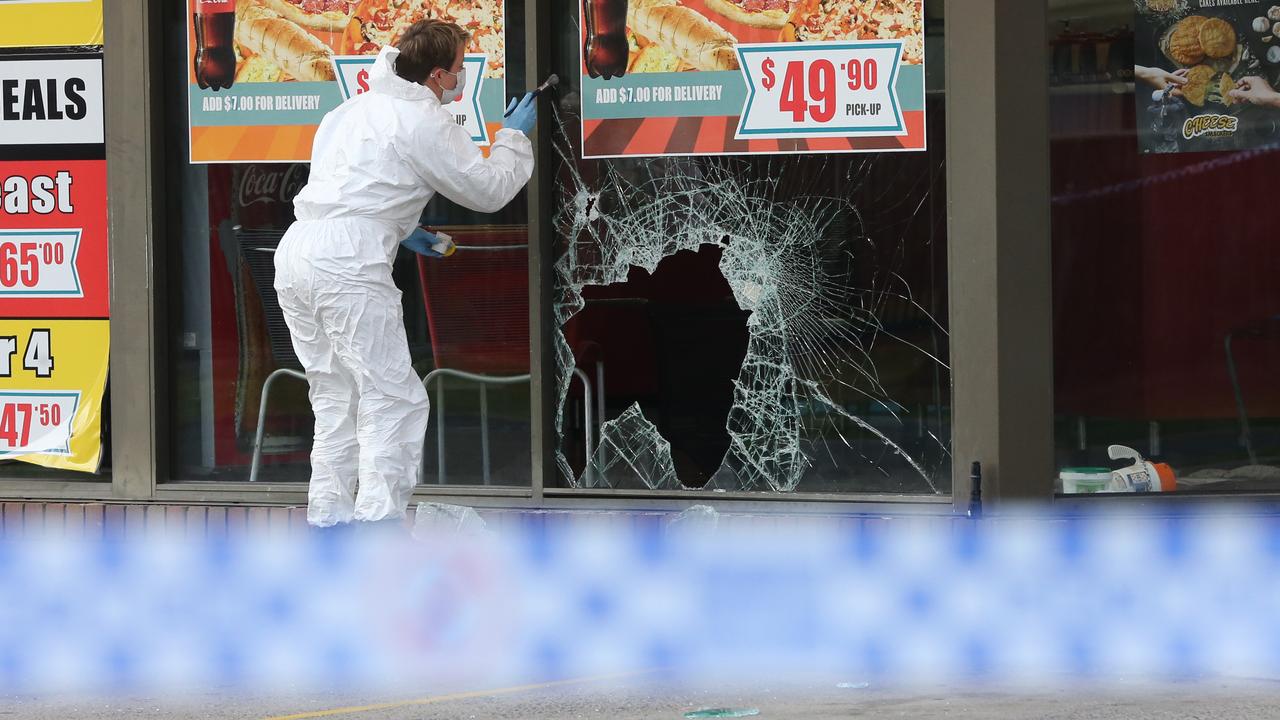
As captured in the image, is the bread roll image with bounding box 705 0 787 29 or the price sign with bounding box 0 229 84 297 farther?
the price sign with bounding box 0 229 84 297

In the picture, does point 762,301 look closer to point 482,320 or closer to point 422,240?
point 482,320

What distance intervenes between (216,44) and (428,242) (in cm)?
163

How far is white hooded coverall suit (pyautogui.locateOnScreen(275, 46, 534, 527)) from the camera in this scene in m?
6.30

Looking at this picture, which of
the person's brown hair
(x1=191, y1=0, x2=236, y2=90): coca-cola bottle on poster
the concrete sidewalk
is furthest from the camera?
(x1=191, y1=0, x2=236, y2=90): coca-cola bottle on poster

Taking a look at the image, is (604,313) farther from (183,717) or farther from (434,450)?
(183,717)

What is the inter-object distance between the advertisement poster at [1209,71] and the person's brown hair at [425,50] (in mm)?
2600

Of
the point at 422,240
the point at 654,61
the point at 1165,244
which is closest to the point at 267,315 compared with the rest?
the point at 422,240

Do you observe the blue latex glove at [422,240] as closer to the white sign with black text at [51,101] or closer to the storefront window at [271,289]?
the storefront window at [271,289]

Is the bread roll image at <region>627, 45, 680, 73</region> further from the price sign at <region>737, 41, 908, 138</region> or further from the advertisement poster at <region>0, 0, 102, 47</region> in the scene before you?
the advertisement poster at <region>0, 0, 102, 47</region>

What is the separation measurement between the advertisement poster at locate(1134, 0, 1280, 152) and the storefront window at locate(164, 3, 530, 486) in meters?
2.43

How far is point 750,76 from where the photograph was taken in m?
7.09

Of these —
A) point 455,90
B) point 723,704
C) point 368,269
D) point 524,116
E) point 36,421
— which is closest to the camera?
point 723,704

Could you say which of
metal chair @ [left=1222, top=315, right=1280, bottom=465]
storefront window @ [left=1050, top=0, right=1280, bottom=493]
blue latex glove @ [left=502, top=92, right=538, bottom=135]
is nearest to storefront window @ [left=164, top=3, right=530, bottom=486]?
blue latex glove @ [left=502, top=92, right=538, bottom=135]

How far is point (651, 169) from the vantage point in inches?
286
